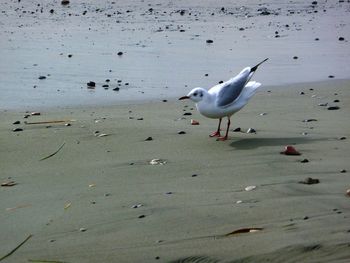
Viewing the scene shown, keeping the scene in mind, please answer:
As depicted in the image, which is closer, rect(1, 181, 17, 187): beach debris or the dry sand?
the dry sand

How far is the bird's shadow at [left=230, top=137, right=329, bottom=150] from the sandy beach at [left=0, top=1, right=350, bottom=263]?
0.02 metres

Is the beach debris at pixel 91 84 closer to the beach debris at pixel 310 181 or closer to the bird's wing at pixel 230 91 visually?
the bird's wing at pixel 230 91

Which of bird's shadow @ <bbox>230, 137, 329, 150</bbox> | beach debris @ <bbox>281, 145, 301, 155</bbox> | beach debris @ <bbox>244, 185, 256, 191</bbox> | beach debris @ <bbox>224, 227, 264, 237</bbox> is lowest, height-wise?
bird's shadow @ <bbox>230, 137, 329, 150</bbox>

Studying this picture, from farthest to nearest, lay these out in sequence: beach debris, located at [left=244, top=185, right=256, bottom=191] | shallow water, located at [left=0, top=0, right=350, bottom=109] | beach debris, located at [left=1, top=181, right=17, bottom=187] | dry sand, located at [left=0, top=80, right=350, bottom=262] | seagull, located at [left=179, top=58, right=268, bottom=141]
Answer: shallow water, located at [left=0, top=0, right=350, bottom=109] < seagull, located at [left=179, top=58, right=268, bottom=141] < beach debris, located at [left=1, top=181, right=17, bottom=187] < beach debris, located at [left=244, top=185, right=256, bottom=191] < dry sand, located at [left=0, top=80, right=350, bottom=262]

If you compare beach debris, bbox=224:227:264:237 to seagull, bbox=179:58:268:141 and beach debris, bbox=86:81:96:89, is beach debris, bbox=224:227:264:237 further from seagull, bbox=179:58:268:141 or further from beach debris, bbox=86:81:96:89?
beach debris, bbox=86:81:96:89

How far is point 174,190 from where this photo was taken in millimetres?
5527

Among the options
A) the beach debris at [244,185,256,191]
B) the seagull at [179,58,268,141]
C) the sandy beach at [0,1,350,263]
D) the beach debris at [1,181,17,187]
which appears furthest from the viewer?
the seagull at [179,58,268,141]

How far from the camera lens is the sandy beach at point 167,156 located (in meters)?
4.53

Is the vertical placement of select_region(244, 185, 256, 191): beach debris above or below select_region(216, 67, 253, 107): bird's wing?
below

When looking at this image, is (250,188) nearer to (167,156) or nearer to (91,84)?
(167,156)

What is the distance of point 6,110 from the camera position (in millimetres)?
9070

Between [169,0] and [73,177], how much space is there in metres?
17.1

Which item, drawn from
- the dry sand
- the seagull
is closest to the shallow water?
the dry sand

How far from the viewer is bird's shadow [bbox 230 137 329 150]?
6937mm
